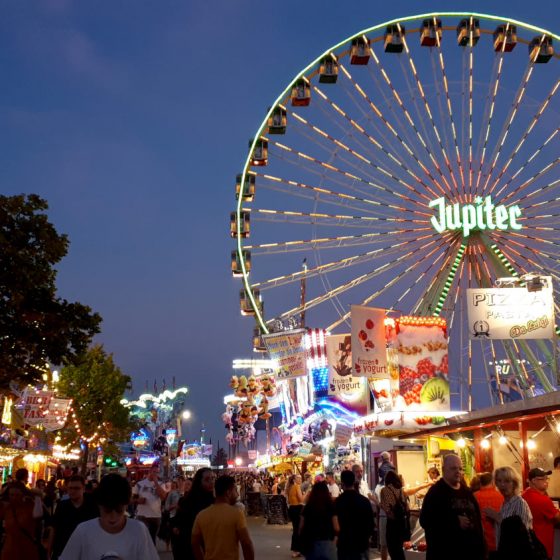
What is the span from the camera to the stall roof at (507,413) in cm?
1204

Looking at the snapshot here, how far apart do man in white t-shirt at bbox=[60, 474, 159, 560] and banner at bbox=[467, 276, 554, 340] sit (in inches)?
635

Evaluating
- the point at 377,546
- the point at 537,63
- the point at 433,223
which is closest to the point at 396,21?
the point at 537,63

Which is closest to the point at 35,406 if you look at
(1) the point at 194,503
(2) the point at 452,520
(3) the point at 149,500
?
(3) the point at 149,500

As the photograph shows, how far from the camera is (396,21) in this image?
2778 cm

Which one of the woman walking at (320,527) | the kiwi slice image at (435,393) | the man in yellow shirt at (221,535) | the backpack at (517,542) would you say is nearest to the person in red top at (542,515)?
the backpack at (517,542)

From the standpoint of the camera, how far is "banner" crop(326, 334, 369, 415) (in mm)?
27281

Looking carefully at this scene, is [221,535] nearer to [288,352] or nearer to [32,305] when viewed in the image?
[32,305]

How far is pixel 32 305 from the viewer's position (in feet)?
55.5

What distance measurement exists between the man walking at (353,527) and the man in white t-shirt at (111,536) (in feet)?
15.3

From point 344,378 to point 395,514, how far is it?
15695mm

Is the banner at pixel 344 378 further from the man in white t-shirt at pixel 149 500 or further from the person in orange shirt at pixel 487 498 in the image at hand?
the person in orange shirt at pixel 487 498

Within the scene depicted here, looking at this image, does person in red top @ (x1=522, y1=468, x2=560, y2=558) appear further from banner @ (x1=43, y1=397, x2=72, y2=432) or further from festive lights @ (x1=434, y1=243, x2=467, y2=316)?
banner @ (x1=43, y1=397, x2=72, y2=432)

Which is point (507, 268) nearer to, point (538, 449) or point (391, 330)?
point (391, 330)

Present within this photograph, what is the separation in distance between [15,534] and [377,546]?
10488 millimetres
